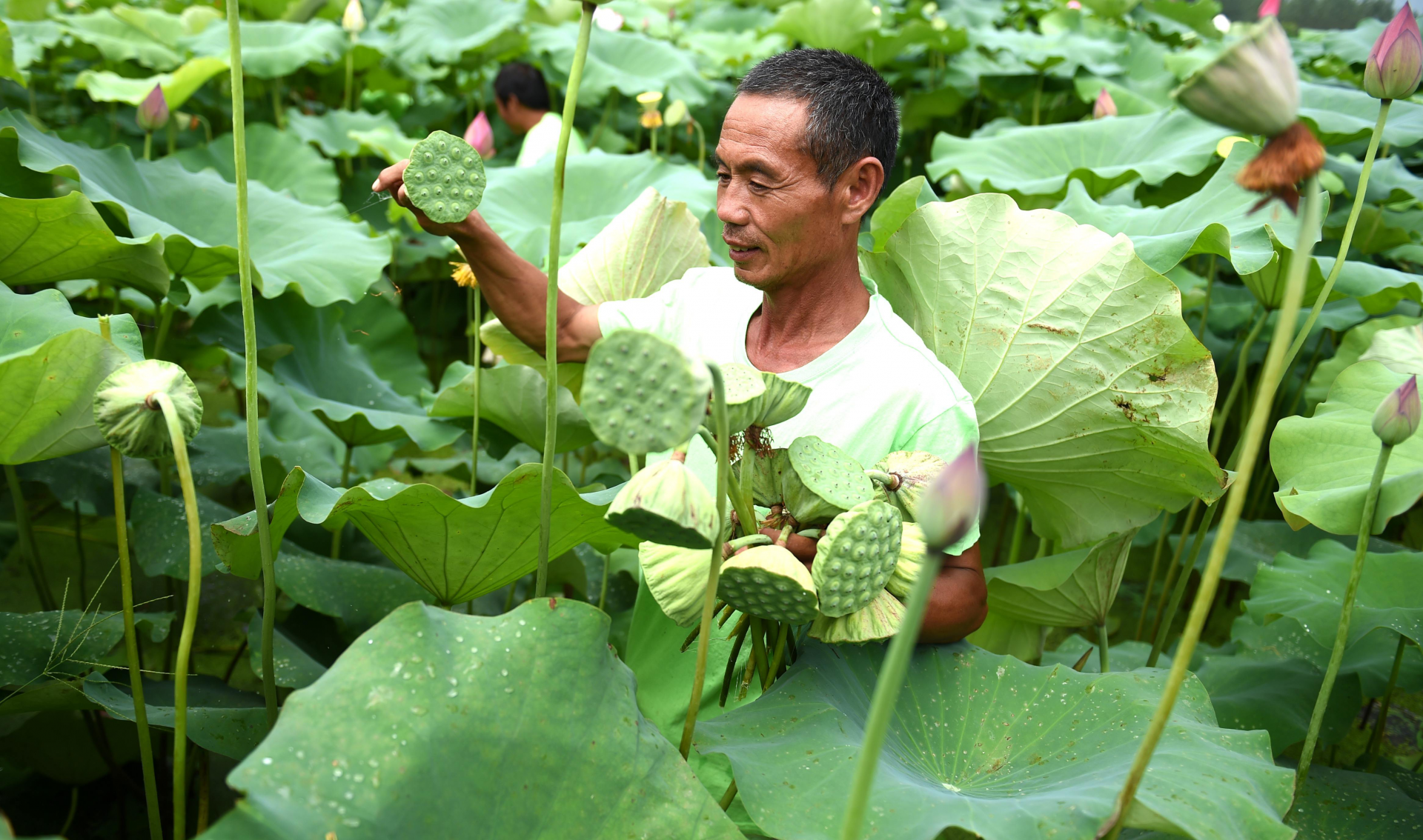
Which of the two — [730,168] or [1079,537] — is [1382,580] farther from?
[730,168]

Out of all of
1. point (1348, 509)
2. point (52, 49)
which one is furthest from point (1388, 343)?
point (52, 49)

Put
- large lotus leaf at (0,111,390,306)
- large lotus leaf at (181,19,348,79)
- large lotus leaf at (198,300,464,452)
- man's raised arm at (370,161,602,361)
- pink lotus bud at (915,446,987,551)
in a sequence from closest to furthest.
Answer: pink lotus bud at (915,446,987,551), man's raised arm at (370,161,602,361), large lotus leaf at (0,111,390,306), large lotus leaf at (198,300,464,452), large lotus leaf at (181,19,348,79)

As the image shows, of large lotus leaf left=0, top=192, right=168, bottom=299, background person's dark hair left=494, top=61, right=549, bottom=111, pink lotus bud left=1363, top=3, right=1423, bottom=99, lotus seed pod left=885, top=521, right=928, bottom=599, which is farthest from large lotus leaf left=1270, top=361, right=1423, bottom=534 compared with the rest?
background person's dark hair left=494, top=61, right=549, bottom=111

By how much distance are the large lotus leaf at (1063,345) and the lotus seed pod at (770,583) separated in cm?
60

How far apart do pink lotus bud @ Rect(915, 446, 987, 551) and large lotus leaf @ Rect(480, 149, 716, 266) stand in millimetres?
1621

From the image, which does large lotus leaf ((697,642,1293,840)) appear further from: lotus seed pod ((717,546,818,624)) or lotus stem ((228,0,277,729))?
lotus stem ((228,0,277,729))

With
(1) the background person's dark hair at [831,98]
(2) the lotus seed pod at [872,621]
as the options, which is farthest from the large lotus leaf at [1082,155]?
(2) the lotus seed pod at [872,621]

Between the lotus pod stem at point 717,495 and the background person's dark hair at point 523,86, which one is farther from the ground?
the lotus pod stem at point 717,495

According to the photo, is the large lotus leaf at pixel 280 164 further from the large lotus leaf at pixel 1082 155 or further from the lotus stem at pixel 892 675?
the lotus stem at pixel 892 675

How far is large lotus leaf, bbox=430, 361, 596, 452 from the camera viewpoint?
1.64 meters

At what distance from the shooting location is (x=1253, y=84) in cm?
60

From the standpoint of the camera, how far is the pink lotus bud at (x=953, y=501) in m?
0.50

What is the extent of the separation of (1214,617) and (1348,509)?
1.49 meters

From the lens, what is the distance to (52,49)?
3.19m
